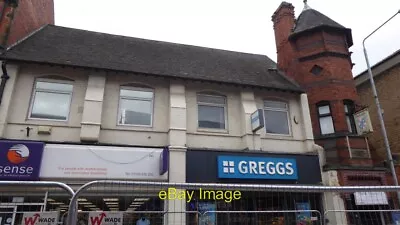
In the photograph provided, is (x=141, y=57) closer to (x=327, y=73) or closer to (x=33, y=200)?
(x=33, y=200)

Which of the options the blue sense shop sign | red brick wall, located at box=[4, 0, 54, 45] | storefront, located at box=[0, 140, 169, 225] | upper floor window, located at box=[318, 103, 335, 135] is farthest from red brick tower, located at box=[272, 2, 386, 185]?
red brick wall, located at box=[4, 0, 54, 45]

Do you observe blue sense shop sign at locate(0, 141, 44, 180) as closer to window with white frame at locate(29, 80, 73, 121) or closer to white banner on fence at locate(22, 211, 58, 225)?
window with white frame at locate(29, 80, 73, 121)

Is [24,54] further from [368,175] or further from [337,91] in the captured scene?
[368,175]

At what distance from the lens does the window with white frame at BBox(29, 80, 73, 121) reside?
11.6m

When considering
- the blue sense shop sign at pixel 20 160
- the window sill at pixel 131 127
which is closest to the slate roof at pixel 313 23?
the window sill at pixel 131 127

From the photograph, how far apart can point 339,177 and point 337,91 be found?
13.1 ft

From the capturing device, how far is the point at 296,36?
52.6 ft

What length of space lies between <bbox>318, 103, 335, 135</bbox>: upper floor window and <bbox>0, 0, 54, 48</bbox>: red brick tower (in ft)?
43.5

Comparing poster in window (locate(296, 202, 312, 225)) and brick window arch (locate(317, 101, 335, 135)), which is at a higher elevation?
brick window arch (locate(317, 101, 335, 135))

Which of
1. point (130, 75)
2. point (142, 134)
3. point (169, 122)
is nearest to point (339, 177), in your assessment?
point (169, 122)

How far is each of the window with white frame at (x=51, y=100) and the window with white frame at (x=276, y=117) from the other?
323 inches

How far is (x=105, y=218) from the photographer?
495cm

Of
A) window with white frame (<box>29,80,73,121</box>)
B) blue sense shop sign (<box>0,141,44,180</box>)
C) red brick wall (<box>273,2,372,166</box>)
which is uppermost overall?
red brick wall (<box>273,2,372,166</box>)

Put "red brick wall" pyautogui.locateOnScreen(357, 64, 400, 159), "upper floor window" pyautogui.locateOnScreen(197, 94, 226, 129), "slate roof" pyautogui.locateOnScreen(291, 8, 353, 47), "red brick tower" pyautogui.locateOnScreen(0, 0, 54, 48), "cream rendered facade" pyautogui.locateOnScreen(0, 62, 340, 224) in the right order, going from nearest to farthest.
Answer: "cream rendered facade" pyautogui.locateOnScreen(0, 62, 340, 224), "red brick tower" pyautogui.locateOnScreen(0, 0, 54, 48), "upper floor window" pyautogui.locateOnScreen(197, 94, 226, 129), "slate roof" pyautogui.locateOnScreen(291, 8, 353, 47), "red brick wall" pyautogui.locateOnScreen(357, 64, 400, 159)
